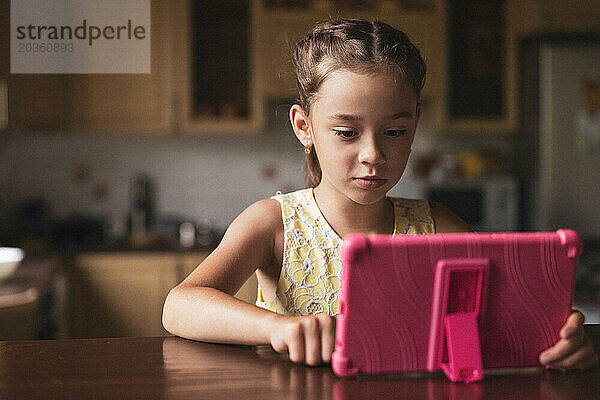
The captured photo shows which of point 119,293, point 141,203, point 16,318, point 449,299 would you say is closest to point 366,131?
point 449,299

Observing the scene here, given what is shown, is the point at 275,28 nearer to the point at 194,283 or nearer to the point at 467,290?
the point at 194,283

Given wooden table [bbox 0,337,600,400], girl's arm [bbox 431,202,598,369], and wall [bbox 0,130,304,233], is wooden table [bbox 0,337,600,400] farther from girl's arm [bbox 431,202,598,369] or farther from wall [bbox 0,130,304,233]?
wall [bbox 0,130,304,233]

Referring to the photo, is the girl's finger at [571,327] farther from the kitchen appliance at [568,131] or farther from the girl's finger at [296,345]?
the kitchen appliance at [568,131]

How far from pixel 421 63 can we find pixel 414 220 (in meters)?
0.24

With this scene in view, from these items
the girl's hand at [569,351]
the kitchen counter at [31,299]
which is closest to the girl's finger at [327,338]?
the girl's hand at [569,351]

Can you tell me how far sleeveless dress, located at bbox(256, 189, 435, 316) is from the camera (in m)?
1.00

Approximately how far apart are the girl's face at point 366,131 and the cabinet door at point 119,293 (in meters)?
2.10

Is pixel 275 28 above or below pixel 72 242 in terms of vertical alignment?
above

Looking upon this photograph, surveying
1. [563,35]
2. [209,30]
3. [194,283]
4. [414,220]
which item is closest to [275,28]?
[209,30]

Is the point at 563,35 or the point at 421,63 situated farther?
the point at 563,35

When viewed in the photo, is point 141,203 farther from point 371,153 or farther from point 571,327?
point 571,327

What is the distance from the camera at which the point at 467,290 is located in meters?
0.58

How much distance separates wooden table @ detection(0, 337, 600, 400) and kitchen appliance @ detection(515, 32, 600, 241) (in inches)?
93.7

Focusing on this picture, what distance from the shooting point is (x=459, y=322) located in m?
0.59
